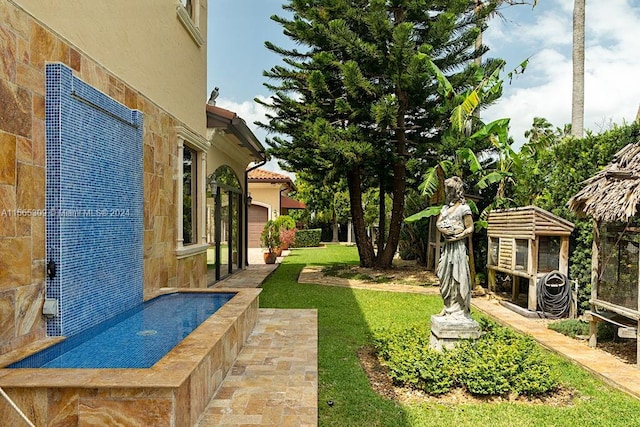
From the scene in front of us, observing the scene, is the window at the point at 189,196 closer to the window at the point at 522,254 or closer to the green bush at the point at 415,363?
the green bush at the point at 415,363

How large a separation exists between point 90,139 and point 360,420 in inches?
170

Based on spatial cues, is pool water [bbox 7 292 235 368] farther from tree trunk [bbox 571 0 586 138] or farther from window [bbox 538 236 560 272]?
tree trunk [bbox 571 0 586 138]

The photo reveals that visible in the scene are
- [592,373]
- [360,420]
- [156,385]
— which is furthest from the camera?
[592,373]

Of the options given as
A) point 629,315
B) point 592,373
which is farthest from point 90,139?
point 629,315

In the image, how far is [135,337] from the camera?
490 centimetres

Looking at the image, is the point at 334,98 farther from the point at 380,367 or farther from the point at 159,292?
the point at 380,367

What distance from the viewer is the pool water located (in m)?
3.83

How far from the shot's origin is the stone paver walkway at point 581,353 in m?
5.22

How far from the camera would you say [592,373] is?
555cm

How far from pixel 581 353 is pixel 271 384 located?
4650 mm

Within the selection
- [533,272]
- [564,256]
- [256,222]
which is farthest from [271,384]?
[256,222]

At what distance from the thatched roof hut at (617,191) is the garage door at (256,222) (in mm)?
22748

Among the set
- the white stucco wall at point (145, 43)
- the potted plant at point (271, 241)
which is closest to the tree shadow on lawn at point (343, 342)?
the potted plant at point (271, 241)

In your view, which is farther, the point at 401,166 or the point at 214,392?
the point at 401,166
